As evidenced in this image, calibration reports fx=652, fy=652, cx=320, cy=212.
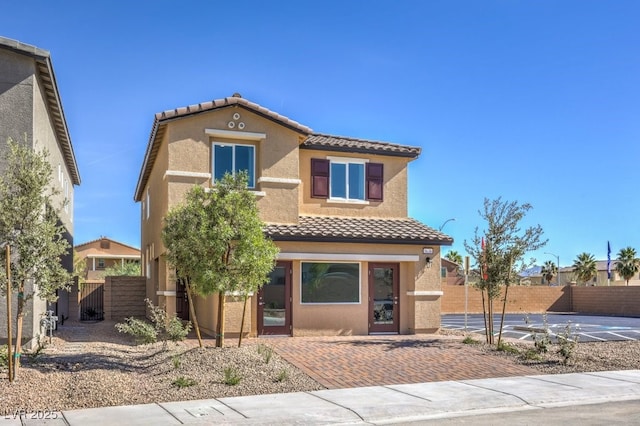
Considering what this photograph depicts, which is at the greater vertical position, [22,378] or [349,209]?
[349,209]

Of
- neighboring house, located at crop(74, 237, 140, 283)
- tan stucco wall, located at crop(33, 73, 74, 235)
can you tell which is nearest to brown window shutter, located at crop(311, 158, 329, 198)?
tan stucco wall, located at crop(33, 73, 74, 235)

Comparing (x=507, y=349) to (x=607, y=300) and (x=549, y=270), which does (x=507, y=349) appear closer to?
(x=607, y=300)

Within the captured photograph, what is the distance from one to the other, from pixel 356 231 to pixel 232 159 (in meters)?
4.42

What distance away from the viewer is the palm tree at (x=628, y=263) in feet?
187

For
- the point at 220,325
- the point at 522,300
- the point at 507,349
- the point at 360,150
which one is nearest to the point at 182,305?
the point at 360,150

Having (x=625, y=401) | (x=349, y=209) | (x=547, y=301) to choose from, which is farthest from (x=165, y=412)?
(x=547, y=301)

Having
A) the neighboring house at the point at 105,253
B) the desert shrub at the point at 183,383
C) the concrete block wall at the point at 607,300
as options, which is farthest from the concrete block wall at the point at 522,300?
the neighboring house at the point at 105,253

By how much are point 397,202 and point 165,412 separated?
542 inches

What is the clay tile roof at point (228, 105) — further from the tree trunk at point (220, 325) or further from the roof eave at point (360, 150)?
the tree trunk at point (220, 325)

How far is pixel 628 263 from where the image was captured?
57281mm

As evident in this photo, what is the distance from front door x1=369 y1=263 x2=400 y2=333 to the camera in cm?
2077

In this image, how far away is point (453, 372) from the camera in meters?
14.4

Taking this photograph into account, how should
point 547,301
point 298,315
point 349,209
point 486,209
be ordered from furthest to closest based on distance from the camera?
1. point 547,301
2. point 349,209
3. point 298,315
4. point 486,209

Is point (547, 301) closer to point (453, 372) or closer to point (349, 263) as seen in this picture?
point (349, 263)
